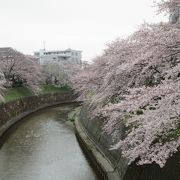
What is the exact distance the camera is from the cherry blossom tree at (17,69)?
4716 centimetres

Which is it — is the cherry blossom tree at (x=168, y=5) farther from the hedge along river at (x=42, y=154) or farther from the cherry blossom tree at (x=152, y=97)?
the hedge along river at (x=42, y=154)

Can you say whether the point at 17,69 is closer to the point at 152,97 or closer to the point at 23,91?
the point at 23,91

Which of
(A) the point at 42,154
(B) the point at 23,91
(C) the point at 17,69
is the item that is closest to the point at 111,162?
(A) the point at 42,154

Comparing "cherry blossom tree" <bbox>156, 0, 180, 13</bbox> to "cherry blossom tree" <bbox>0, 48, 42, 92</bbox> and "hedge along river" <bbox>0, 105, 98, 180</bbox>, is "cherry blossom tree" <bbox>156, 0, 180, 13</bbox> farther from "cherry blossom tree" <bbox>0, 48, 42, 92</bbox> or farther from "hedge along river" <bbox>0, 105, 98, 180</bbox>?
"cherry blossom tree" <bbox>0, 48, 42, 92</bbox>

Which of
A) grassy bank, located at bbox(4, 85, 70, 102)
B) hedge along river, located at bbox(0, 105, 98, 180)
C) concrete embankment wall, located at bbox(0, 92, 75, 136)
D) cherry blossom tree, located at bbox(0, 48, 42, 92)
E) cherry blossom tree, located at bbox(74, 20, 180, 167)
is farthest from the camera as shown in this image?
cherry blossom tree, located at bbox(0, 48, 42, 92)

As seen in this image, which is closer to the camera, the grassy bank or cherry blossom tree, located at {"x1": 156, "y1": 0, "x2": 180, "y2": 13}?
cherry blossom tree, located at {"x1": 156, "y1": 0, "x2": 180, "y2": 13}

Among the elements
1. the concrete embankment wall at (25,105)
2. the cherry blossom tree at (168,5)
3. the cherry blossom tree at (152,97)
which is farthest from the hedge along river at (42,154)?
the cherry blossom tree at (168,5)

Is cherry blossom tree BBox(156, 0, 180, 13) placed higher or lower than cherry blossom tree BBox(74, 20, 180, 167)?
higher

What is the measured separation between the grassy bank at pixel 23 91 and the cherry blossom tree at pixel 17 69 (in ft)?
4.94

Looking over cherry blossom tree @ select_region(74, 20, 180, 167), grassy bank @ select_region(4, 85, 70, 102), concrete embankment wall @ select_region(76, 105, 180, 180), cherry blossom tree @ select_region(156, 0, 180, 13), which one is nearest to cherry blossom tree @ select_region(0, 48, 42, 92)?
grassy bank @ select_region(4, 85, 70, 102)

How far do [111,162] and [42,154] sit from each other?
5971 mm

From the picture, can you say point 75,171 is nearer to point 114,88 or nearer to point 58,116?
point 114,88

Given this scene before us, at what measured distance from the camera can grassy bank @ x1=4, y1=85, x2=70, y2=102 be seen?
1612 inches

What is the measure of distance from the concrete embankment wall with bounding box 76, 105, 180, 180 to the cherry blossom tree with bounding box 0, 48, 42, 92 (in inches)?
782
